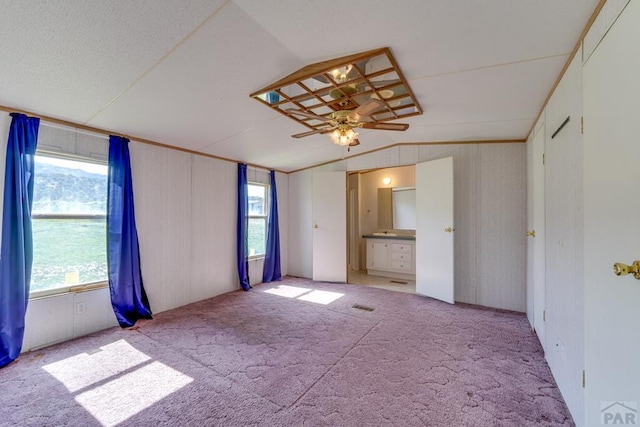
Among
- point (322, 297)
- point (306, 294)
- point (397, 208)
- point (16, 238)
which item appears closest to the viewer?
point (16, 238)

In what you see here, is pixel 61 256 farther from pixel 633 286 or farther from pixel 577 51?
pixel 577 51

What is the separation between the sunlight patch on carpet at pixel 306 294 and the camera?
408cm

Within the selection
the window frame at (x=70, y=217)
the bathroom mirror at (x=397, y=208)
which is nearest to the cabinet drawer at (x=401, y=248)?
the bathroom mirror at (x=397, y=208)

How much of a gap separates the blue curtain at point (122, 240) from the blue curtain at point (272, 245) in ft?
7.47

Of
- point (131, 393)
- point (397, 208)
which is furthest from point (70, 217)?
point (397, 208)

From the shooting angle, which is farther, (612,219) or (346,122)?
(346,122)

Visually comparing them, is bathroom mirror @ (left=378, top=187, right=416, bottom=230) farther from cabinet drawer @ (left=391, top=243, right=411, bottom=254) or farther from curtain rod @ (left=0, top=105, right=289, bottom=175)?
curtain rod @ (left=0, top=105, right=289, bottom=175)

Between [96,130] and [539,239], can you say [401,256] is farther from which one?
[96,130]

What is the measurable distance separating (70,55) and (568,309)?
12.3ft

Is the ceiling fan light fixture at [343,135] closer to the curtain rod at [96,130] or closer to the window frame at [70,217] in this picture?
the curtain rod at [96,130]

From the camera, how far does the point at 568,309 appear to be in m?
1.74

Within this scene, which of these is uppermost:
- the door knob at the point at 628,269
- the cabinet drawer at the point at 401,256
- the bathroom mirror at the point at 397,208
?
the bathroom mirror at the point at 397,208

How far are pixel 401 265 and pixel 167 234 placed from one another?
4344mm

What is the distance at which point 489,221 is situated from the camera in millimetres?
3809
